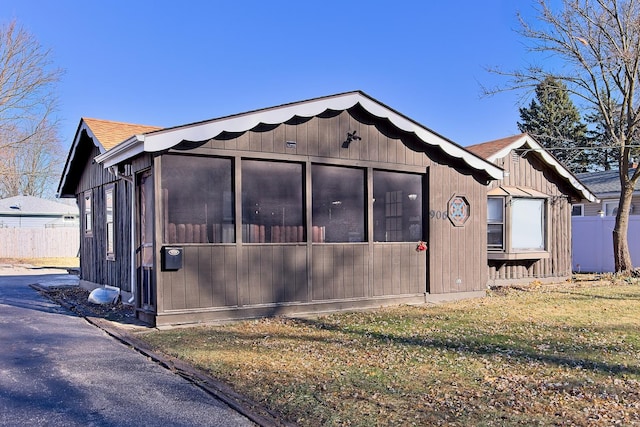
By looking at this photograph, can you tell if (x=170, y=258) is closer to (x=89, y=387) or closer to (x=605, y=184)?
(x=89, y=387)

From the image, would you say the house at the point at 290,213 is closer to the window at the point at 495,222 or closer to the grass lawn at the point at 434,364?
the grass lawn at the point at 434,364

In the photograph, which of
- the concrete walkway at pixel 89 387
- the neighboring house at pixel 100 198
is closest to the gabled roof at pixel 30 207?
the neighboring house at pixel 100 198

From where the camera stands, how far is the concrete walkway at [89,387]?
150 inches

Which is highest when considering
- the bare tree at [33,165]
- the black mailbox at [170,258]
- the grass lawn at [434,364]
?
the bare tree at [33,165]

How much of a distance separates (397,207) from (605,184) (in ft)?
46.9

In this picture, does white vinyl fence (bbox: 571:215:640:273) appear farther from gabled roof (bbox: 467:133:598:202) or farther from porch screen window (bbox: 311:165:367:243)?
porch screen window (bbox: 311:165:367:243)

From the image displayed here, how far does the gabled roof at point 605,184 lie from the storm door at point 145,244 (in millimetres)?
16399

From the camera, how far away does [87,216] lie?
12086 mm

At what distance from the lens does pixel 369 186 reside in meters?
8.99

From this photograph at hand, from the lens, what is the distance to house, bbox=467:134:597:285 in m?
12.2

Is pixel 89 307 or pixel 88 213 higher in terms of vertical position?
pixel 88 213

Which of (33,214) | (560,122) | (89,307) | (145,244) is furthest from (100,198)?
(560,122)

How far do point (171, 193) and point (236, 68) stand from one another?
40.9ft

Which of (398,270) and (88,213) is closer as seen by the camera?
(398,270)
